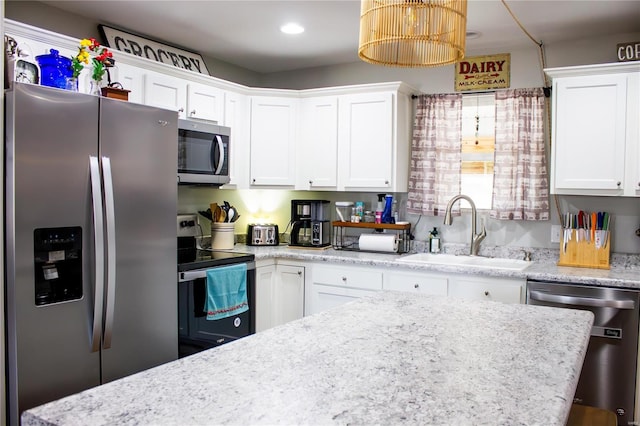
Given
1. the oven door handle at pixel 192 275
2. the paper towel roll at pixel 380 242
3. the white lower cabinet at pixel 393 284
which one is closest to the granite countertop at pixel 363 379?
the white lower cabinet at pixel 393 284

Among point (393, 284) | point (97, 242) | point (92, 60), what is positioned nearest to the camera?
point (97, 242)

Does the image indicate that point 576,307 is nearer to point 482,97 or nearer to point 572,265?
point 572,265

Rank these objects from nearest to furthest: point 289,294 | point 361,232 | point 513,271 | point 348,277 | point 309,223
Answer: point 513,271
point 348,277
point 289,294
point 309,223
point 361,232

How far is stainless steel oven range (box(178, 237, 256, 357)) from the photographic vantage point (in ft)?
10.1

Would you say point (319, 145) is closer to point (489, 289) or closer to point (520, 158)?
point (520, 158)

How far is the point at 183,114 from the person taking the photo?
360 centimetres

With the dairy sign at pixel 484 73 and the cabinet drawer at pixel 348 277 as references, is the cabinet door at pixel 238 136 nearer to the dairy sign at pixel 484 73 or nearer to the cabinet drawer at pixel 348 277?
the cabinet drawer at pixel 348 277

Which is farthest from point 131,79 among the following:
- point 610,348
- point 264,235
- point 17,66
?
point 610,348

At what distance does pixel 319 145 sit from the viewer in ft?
13.6

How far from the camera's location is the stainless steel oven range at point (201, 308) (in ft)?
10.1

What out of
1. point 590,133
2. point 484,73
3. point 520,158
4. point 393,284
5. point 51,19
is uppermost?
point 51,19

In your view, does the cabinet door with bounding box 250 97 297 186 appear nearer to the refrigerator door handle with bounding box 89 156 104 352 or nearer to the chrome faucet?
the chrome faucet

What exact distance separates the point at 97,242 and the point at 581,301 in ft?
8.41

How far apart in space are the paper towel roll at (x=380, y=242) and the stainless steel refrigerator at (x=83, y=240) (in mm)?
1611
